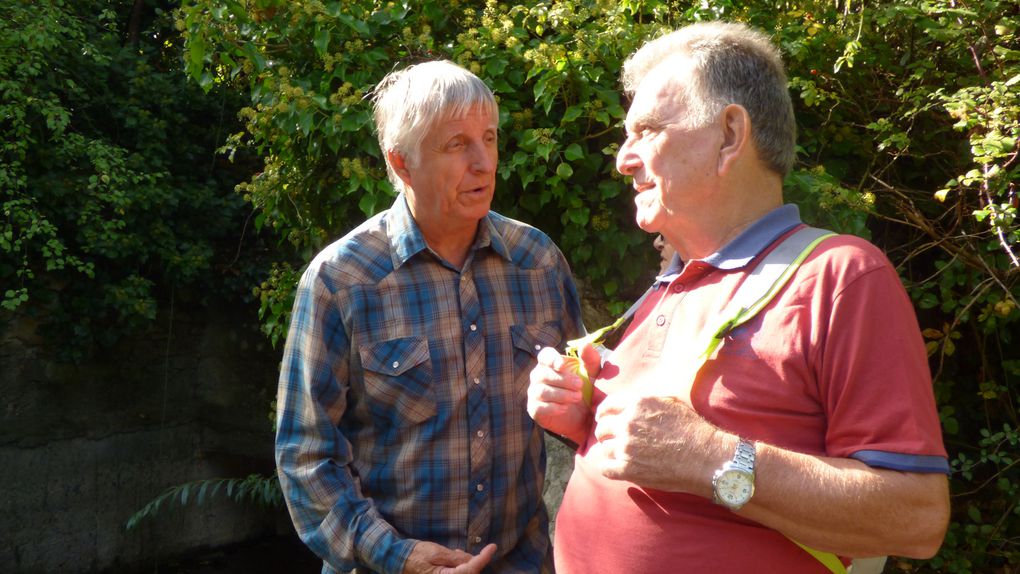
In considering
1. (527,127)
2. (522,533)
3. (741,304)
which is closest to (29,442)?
(527,127)

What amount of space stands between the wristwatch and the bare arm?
0.03ft

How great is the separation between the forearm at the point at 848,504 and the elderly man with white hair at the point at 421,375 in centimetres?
92

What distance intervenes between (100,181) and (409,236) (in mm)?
4356

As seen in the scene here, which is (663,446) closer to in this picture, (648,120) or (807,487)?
(807,487)

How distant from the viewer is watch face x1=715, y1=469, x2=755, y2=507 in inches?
55.4

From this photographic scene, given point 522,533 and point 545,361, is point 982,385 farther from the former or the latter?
point 545,361

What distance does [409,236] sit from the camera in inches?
90.7

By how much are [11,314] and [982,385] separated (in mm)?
5579


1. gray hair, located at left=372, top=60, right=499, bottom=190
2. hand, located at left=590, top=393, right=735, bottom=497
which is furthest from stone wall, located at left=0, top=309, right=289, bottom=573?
hand, located at left=590, top=393, right=735, bottom=497

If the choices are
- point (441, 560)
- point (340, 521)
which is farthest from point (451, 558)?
point (340, 521)

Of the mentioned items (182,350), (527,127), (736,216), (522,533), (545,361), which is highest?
(527,127)

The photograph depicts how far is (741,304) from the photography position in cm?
156

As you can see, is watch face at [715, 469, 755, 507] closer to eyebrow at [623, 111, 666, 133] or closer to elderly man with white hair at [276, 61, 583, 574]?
eyebrow at [623, 111, 666, 133]

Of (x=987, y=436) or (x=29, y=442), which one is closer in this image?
(x=987, y=436)
